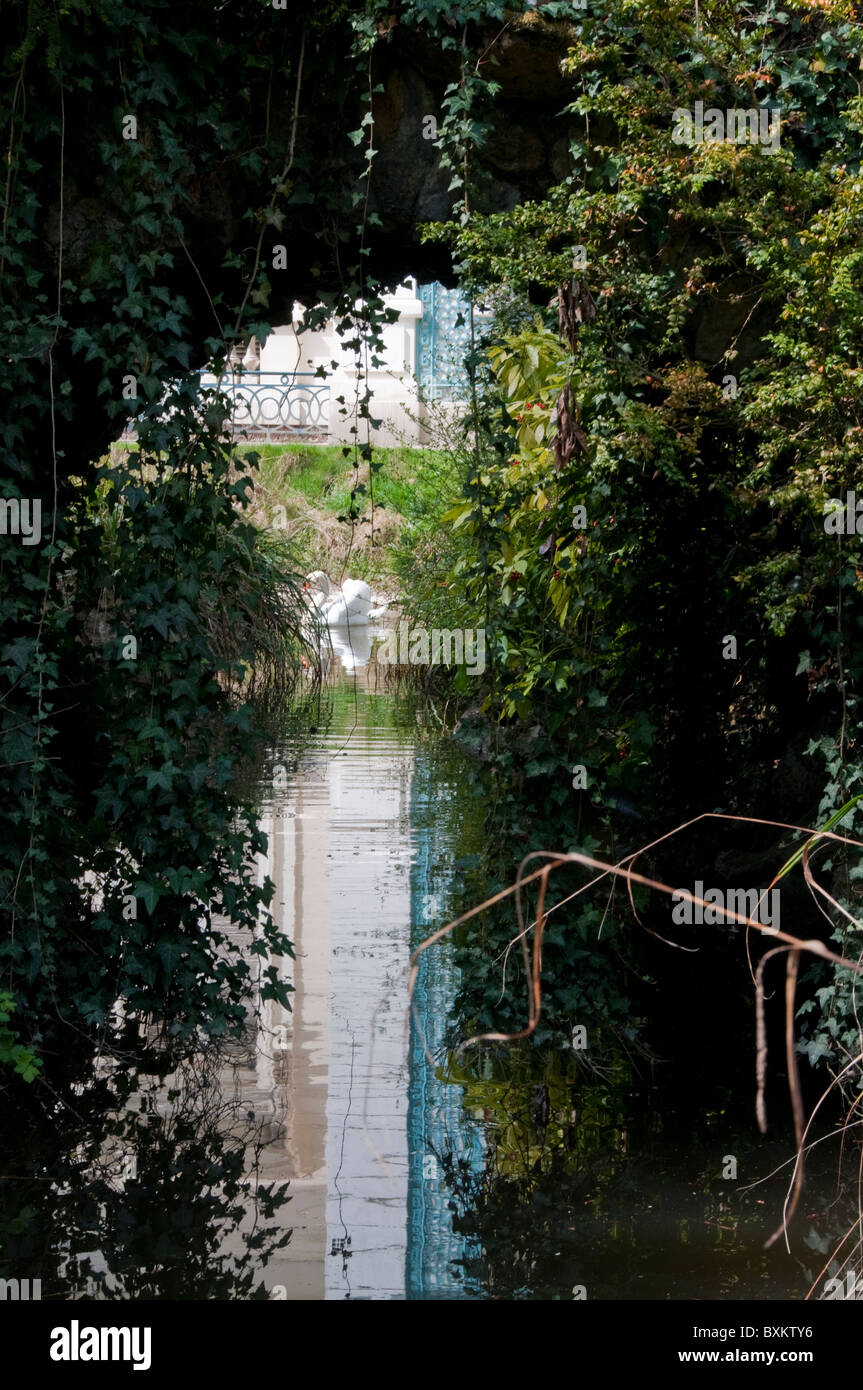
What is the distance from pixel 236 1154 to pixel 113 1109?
1.82ft

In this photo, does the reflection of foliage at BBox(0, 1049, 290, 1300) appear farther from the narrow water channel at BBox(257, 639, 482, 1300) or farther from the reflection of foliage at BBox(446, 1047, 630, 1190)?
the reflection of foliage at BBox(446, 1047, 630, 1190)

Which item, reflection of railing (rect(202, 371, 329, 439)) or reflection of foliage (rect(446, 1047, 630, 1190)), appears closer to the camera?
reflection of foliage (rect(446, 1047, 630, 1190))

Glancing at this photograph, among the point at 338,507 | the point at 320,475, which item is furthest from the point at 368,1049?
the point at 320,475

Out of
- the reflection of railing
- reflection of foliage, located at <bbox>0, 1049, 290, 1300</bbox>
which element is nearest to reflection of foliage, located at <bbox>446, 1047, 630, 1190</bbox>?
reflection of foliage, located at <bbox>0, 1049, 290, 1300</bbox>

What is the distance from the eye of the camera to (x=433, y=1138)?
4.36 m

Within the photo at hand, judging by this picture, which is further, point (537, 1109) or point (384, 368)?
point (384, 368)

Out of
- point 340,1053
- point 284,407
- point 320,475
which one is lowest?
point 340,1053

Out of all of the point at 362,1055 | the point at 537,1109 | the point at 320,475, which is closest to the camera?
the point at 537,1109

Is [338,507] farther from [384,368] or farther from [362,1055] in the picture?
[362,1055]

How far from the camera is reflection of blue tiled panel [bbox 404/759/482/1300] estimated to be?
3.53 meters

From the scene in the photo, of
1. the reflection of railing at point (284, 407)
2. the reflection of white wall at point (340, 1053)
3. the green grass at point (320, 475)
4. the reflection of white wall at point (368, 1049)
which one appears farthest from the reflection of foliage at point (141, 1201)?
the reflection of railing at point (284, 407)

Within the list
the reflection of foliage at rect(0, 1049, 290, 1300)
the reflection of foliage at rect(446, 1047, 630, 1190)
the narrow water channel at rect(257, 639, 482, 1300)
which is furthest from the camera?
the reflection of foliage at rect(446, 1047, 630, 1190)

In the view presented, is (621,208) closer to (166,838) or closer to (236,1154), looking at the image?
(166,838)
